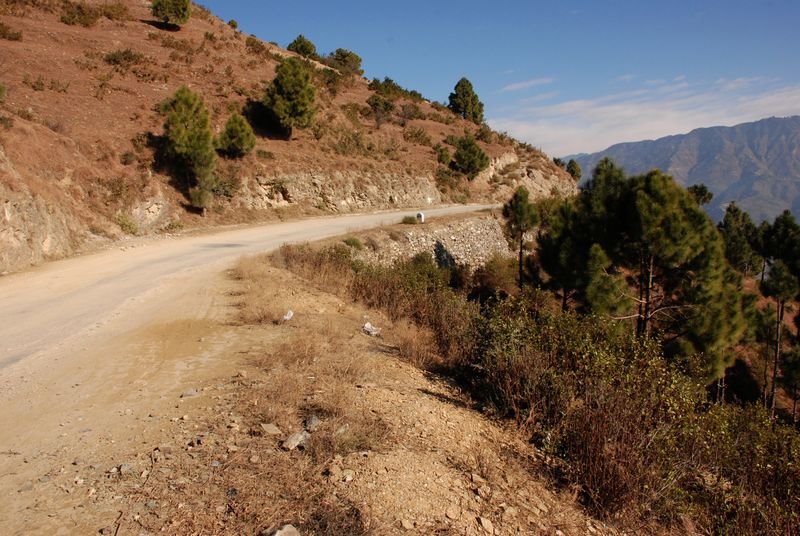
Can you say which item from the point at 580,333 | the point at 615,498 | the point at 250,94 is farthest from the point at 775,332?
the point at 250,94

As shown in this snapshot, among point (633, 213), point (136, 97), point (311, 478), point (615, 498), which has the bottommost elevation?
point (615, 498)

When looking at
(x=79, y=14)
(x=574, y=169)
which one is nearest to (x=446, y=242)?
(x=79, y=14)

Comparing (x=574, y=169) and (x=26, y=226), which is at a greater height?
(x=574, y=169)

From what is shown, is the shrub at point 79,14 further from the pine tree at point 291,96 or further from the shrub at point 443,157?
the shrub at point 443,157

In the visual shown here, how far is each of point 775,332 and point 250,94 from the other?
30.3m

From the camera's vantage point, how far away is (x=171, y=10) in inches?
1367

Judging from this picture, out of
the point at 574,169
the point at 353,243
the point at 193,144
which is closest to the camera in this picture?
the point at 353,243

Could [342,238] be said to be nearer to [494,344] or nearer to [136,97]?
[494,344]

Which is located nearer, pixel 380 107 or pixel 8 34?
pixel 8 34

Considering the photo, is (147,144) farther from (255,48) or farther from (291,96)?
(255,48)

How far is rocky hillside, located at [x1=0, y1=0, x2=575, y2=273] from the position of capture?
50.7 ft

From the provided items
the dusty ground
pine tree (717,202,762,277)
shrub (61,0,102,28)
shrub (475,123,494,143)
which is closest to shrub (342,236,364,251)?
the dusty ground

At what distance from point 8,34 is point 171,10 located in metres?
11.3

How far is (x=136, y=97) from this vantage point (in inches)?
990
